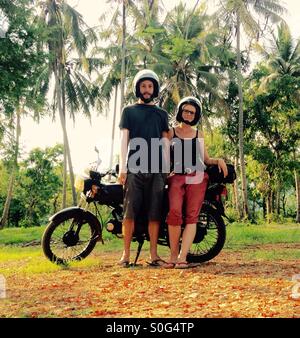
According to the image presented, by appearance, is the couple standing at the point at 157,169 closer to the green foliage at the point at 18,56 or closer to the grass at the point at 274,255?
the grass at the point at 274,255

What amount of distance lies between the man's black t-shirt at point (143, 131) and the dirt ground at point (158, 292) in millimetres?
1051

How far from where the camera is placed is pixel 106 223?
494cm

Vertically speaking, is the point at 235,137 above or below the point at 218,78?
below

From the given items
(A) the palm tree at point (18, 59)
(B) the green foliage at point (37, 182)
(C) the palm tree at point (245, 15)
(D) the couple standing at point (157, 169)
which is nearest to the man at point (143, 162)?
(D) the couple standing at point (157, 169)

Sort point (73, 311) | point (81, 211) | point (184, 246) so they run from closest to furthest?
1. point (73, 311)
2. point (184, 246)
3. point (81, 211)

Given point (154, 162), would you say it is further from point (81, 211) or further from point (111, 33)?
point (111, 33)

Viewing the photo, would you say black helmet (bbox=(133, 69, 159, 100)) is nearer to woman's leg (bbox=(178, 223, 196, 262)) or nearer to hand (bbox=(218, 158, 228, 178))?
hand (bbox=(218, 158, 228, 178))

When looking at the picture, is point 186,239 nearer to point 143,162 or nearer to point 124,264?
point 124,264

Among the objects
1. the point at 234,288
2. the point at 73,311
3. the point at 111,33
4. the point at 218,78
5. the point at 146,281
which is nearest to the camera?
the point at 73,311

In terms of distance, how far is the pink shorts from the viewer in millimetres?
4621

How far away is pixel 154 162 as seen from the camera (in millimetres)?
4711

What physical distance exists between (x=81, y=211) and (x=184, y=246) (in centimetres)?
118

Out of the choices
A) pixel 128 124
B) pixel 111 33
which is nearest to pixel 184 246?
pixel 128 124

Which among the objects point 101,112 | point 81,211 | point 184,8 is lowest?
point 81,211
